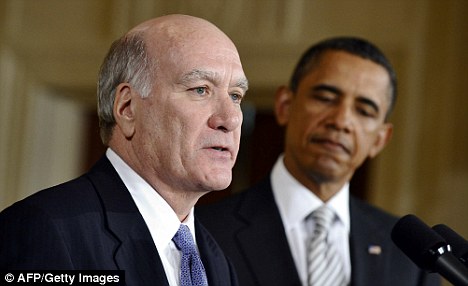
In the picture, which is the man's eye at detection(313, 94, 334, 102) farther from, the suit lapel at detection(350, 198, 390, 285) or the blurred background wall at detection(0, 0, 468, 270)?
the blurred background wall at detection(0, 0, 468, 270)

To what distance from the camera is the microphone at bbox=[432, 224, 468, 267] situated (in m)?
1.58

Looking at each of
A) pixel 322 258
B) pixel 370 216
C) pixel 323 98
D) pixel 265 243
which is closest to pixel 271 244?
pixel 265 243

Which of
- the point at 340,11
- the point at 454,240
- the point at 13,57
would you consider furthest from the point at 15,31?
the point at 454,240

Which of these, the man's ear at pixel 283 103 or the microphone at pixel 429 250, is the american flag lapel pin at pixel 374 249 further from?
the microphone at pixel 429 250

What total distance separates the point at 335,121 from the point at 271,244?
0.40 meters

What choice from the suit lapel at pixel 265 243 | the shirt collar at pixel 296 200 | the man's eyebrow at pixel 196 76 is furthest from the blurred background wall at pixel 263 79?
the man's eyebrow at pixel 196 76

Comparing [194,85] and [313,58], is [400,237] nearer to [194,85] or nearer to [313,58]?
[194,85]

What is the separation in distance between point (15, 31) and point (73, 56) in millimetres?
338

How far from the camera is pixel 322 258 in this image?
97.5 inches

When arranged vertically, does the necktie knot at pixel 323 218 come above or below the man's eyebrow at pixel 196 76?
below

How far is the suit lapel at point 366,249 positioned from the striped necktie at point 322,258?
4cm

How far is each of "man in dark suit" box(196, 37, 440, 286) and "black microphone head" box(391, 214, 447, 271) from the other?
79cm

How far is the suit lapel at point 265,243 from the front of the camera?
2439 millimetres

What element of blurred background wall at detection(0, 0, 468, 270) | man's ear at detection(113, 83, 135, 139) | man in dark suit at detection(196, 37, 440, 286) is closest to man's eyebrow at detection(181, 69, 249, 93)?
man's ear at detection(113, 83, 135, 139)
